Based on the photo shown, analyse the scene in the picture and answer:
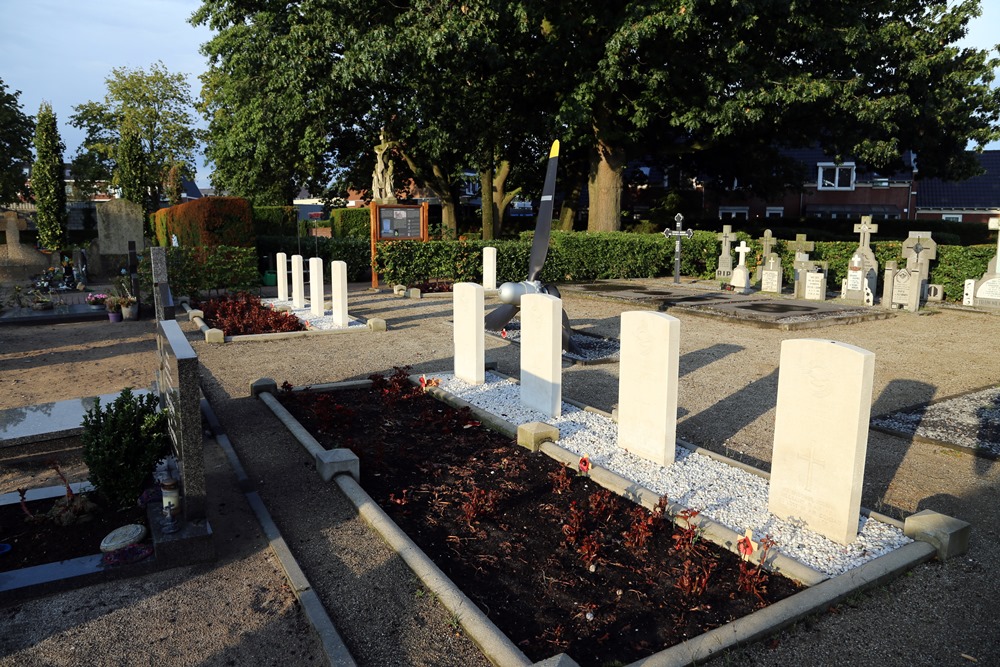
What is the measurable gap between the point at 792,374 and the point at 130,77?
156 ft

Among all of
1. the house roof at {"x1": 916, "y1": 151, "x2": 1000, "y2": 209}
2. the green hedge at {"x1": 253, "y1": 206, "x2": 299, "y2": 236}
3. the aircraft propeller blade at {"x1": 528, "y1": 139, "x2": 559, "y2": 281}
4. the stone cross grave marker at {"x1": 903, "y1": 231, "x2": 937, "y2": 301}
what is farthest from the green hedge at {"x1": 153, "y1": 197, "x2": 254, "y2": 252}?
the house roof at {"x1": 916, "y1": 151, "x2": 1000, "y2": 209}

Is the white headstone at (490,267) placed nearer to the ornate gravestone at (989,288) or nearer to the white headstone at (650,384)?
the ornate gravestone at (989,288)

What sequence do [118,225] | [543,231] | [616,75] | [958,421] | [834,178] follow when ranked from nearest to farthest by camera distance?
[958,421], [543,231], [616,75], [118,225], [834,178]

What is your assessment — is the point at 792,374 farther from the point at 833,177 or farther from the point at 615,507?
the point at 833,177

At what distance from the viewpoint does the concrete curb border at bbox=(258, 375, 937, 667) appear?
10.8 ft

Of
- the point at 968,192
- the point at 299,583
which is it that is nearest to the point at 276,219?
the point at 299,583

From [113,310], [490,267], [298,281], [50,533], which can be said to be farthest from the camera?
[490,267]

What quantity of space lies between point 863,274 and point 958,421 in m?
10.5

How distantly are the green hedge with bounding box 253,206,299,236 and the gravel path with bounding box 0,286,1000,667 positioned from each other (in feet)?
76.0

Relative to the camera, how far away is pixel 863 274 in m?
16.6

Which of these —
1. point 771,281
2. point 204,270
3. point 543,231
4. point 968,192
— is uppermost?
point 968,192

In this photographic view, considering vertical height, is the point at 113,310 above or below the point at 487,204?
below

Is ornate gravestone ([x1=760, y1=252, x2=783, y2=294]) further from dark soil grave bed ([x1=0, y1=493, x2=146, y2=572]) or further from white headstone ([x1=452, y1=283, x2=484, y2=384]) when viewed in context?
dark soil grave bed ([x1=0, y1=493, x2=146, y2=572])

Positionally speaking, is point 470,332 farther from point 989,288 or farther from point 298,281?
point 989,288
